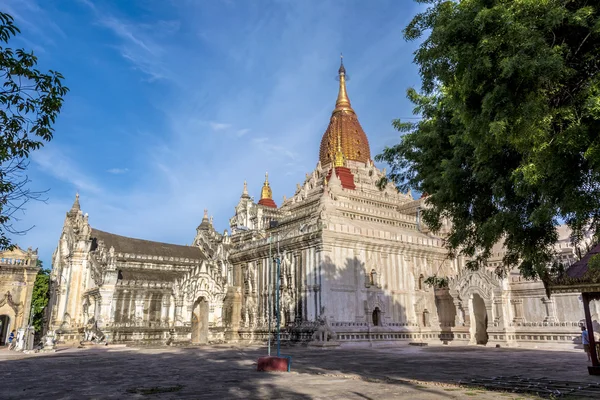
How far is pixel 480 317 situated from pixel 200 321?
72.2ft

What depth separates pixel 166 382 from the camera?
12.8 m

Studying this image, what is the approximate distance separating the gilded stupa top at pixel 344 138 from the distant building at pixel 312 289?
14.6 meters

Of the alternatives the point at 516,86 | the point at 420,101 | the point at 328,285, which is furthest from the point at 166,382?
the point at 328,285

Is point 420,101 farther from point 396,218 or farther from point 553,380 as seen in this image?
point 396,218

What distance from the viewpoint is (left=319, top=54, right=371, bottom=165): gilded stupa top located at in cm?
6200

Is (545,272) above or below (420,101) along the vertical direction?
below

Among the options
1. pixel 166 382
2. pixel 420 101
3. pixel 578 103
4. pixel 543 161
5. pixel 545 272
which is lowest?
pixel 166 382

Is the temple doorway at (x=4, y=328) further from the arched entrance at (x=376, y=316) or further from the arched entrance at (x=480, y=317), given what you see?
the arched entrance at (x=480, y=317)

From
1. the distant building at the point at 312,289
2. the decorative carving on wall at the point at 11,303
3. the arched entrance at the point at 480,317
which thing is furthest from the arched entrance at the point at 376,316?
the decorative carving on wall at the point at 11,303

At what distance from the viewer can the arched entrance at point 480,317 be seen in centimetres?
3375

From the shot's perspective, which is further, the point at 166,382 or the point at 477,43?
the point at 166,382

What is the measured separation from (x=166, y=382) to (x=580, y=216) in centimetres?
1092

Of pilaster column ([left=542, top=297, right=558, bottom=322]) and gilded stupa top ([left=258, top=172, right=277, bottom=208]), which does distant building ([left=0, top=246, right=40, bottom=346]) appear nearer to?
gilded stupa top ([left=258, top=172, right=277, bottom=208])

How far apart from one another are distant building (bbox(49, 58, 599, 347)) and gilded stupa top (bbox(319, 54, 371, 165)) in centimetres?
1461
